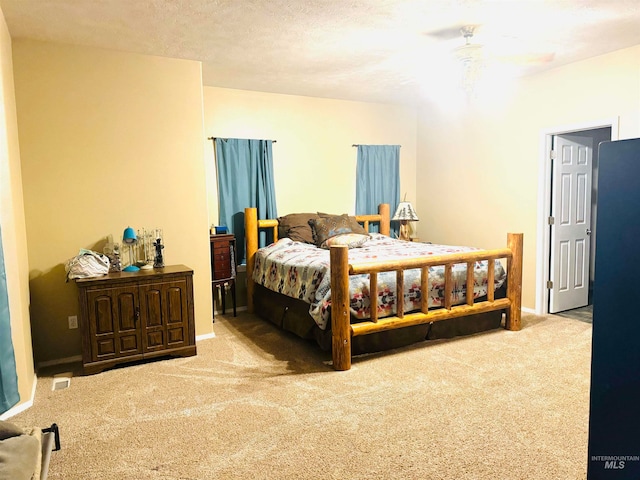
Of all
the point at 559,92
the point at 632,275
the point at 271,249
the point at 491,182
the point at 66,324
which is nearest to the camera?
the point at 632,275

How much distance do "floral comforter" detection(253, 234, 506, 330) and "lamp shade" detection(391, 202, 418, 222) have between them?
3.11 ft

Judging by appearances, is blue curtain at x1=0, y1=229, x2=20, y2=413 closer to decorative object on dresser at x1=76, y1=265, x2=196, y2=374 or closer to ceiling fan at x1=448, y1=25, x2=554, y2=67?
decorative object on dresser at x1=76, y1=265, x2=196, y2=374

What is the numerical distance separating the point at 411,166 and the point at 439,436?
453 cm

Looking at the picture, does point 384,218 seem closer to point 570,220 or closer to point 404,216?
point 404,216

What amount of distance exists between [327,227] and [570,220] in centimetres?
268

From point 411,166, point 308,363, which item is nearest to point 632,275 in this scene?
point 308,363

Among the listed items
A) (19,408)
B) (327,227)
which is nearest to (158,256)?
(19,408)

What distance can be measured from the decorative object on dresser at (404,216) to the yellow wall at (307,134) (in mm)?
606

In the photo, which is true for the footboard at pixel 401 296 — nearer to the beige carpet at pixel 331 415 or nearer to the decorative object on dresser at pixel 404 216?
the beige carpet at pixel 331 415

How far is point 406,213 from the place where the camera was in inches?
227

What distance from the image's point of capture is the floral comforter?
3.48 meters

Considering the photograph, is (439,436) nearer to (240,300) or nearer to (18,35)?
(240,300)

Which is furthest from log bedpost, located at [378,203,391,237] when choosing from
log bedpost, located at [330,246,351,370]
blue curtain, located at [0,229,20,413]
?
blue curtain, located at [0,229,20,413]

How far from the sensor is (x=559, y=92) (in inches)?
173
